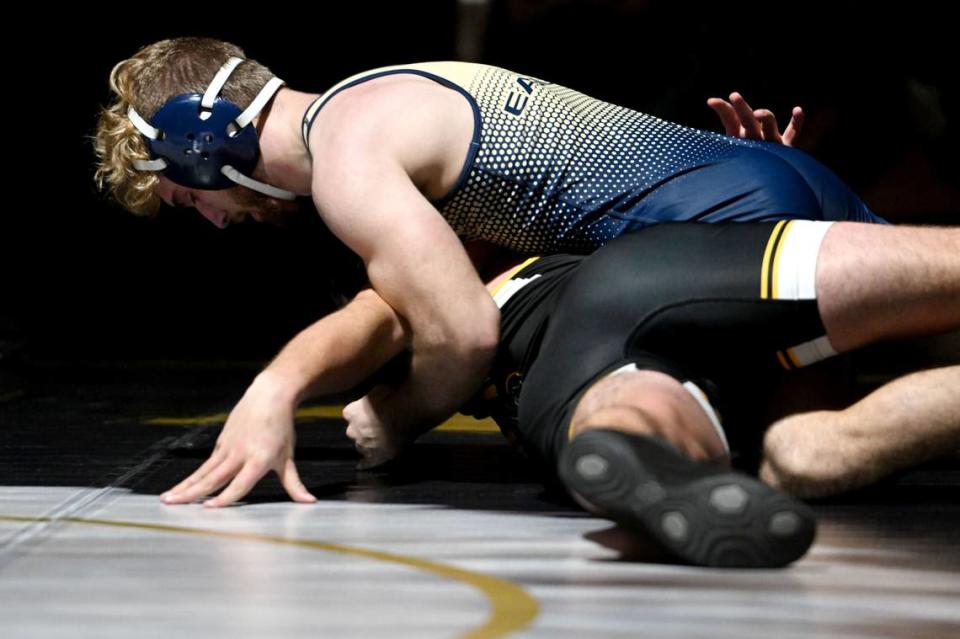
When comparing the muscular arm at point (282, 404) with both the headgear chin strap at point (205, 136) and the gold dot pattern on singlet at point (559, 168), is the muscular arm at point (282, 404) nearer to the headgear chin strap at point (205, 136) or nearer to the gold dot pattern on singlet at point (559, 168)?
the gold dot pattern on singlet at point (559, 168)

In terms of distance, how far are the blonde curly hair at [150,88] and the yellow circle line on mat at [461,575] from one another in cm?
87

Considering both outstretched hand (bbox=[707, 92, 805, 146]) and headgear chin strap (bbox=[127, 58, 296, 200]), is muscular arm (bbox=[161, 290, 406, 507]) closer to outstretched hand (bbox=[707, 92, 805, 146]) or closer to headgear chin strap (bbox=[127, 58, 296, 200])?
headgear chin strap (bbox=[127, 58, 296, 200])

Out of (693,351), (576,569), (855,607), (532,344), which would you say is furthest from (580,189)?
(855,607)

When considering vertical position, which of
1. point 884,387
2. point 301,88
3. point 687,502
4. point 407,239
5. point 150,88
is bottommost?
point 301,88

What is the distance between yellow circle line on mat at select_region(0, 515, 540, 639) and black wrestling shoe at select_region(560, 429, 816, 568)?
0.15 meters

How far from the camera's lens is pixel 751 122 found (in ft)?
10.3

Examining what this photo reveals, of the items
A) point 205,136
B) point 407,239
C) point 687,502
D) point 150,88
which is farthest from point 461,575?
point 150,88

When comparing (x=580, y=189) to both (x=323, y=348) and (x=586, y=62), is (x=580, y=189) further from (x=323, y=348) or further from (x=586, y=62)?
(x=586, y=62)

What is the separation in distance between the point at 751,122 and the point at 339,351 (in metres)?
1.04

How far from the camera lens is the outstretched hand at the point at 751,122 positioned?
10.2 ft

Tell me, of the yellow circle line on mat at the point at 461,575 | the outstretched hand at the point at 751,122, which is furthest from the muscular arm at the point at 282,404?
the outstretched hand at the point at 751,122

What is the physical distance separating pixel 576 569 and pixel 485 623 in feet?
1.07

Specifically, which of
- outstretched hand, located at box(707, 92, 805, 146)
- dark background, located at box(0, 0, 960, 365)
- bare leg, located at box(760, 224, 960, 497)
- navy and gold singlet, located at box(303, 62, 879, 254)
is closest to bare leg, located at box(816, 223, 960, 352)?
bare leg, located at box(760, 224, 960, 497)

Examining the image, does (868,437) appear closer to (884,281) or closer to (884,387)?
(884,387)
